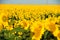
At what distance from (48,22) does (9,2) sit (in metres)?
1.83

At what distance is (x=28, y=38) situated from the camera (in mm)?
591

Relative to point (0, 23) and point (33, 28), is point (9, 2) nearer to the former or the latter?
point (0, 23)

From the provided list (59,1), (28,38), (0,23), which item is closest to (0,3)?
(59,1)

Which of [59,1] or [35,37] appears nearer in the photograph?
[35,37]

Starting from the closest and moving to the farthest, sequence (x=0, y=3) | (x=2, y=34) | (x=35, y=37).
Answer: (x=35, y=37), (x=2, y=34), (x=0, y=3)

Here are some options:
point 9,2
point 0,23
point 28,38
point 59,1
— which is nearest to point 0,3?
point 9,2

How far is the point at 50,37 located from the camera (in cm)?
57

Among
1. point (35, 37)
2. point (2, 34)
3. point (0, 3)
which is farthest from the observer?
point (0, 3)

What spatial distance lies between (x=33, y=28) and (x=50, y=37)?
63 mm

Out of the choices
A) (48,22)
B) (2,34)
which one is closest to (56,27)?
(48,22)

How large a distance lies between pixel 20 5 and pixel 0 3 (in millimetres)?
273

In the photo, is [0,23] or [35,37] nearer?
[35,37]

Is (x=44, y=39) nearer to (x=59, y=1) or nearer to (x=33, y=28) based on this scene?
(x=33, y=28)

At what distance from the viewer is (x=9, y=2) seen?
2.36 m
